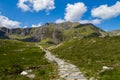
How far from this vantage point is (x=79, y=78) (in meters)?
23.9

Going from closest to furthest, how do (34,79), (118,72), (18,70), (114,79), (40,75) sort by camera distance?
(114,79) → (118,72) → (34,79) → (40,75) → (18,70)

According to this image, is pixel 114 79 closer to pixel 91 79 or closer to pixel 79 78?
pixel 91 79

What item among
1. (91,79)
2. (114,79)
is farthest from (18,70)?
(114,79)

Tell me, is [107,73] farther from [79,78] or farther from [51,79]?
[51,79]

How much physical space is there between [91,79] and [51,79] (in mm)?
4183

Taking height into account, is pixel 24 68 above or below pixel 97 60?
below

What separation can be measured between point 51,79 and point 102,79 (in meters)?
5.28

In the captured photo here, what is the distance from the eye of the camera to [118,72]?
23.7 metres

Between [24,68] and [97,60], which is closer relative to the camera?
[24,68]

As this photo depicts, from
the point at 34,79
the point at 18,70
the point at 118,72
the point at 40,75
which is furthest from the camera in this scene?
the point at 18,70

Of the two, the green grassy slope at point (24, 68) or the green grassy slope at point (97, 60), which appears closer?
the green grassy slope at point (97, 60)

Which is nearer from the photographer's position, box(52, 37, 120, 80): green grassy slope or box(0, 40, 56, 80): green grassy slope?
box(52, 37, 120, 80): green grassy slope

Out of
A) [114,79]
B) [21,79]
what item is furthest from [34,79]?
[114,79]

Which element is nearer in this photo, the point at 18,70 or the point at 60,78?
the point at 60,78
